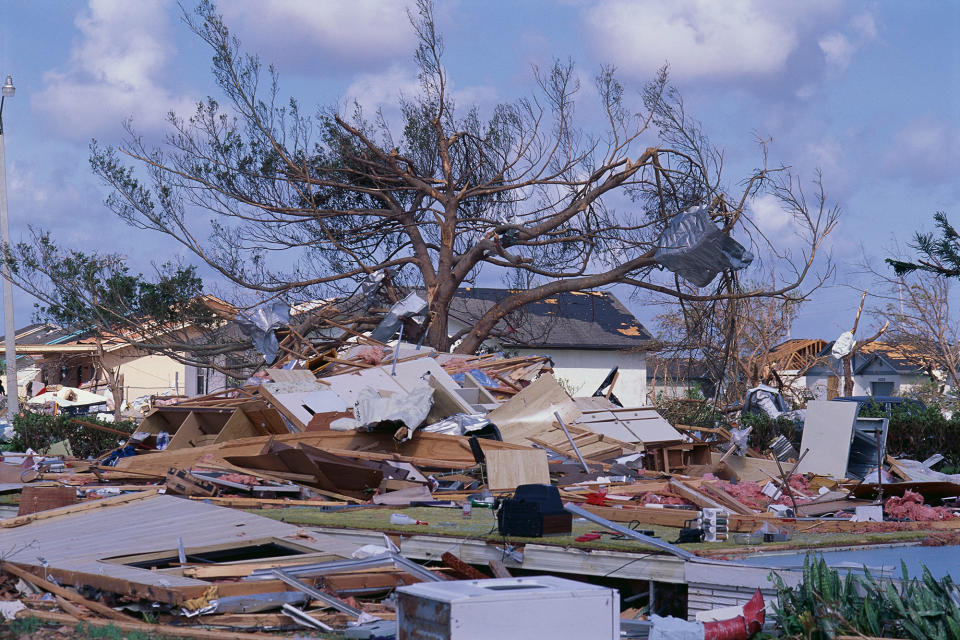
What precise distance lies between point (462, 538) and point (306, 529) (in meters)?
1.44

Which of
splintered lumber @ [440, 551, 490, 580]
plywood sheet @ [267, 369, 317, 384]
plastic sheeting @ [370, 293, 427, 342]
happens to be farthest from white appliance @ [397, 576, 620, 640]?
plastic sheeting @ [370, 293, 427, 342]

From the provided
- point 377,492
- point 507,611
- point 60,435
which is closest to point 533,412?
point 377,492

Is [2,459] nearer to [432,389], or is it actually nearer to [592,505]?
[432,389]

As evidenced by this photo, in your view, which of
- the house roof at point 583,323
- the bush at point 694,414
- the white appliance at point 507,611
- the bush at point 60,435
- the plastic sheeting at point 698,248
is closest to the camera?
the white appliance at point 507,611

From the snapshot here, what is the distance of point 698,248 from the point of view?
57.4 ft

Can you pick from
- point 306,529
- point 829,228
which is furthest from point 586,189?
point 306,529

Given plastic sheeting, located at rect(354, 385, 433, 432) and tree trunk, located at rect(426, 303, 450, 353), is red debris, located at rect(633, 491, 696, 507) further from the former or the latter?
tree trunk, located at rect(426, 303, 450, 353)

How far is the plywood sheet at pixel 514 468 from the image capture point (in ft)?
35.2

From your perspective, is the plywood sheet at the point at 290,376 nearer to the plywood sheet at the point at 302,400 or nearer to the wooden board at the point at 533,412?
the plywood sheet at the point at 302,400

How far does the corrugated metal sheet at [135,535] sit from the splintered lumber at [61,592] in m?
0.18

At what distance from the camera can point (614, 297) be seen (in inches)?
1785

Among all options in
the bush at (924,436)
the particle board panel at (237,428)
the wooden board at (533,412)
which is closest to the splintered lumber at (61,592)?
the particle board panel at (237,428)

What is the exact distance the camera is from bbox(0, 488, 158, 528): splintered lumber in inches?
338

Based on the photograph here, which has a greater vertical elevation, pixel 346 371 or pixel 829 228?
pixel 829 228
